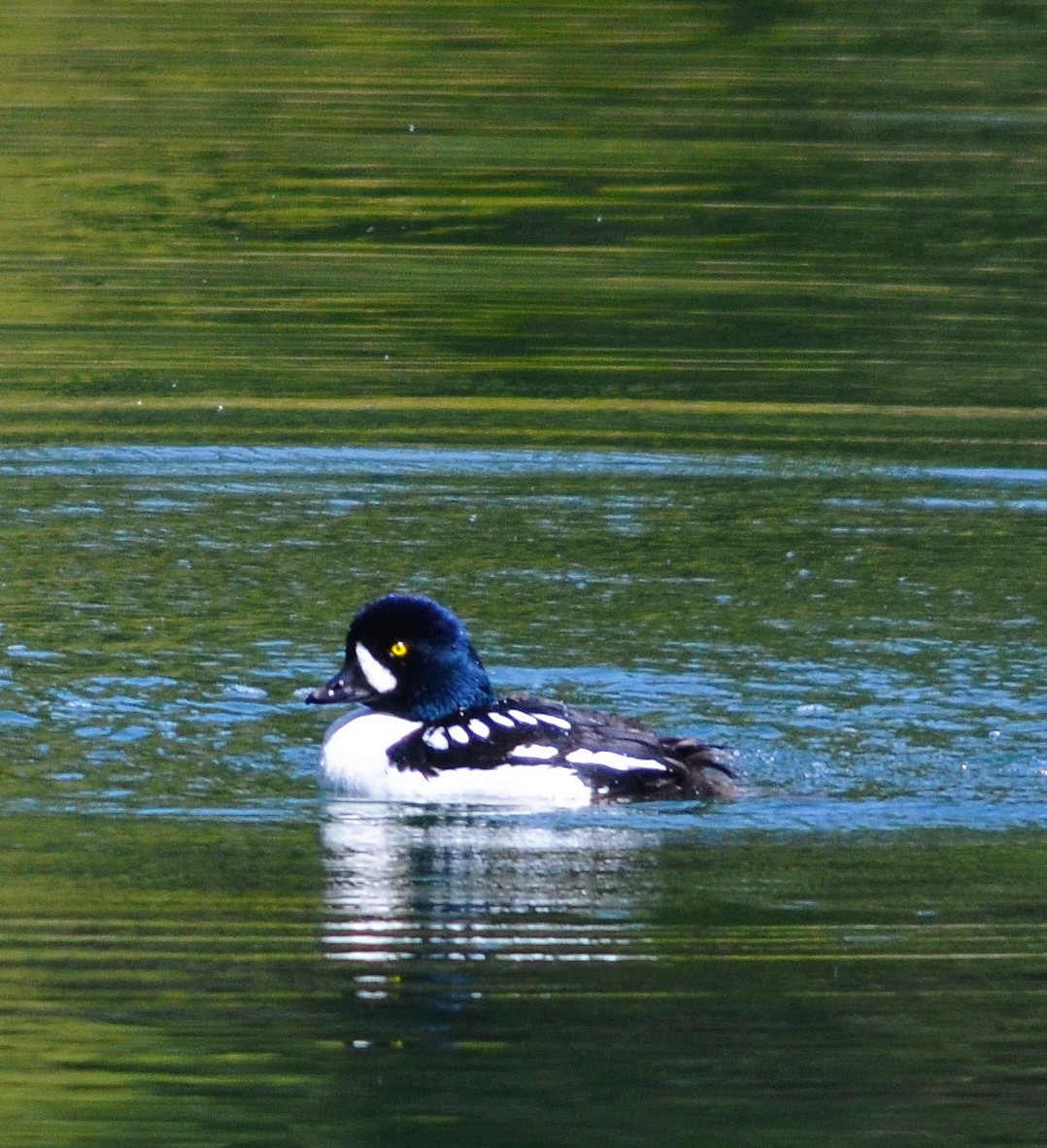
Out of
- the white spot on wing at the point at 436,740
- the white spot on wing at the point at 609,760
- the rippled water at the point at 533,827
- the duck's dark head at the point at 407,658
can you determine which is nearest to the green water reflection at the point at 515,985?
the rippled water at the point at 533,827

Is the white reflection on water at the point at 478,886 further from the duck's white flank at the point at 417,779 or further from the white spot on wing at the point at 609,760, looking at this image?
the white spot on wing at the point at 609,760

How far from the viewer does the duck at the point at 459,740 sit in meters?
8.63

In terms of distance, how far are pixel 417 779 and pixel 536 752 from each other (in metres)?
0.43

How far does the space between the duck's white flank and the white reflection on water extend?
0.28ft

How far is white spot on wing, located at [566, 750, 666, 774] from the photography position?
8.61 metres

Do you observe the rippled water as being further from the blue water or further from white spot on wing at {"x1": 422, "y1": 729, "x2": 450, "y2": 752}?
white spot on wing at {"x1": 422, "y1": 729, "x2": 450, "y2": 752}

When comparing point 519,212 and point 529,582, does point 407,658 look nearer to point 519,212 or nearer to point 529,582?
point 529,582

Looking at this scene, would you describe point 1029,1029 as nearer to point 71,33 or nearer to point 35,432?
point 35,432

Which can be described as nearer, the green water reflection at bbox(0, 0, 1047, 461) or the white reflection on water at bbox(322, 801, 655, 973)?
the white reflection on water at bbox(322, 801, 655, 973)

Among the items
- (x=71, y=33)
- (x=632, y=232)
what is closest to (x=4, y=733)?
(x=632, y=232)

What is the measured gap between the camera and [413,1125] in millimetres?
6191

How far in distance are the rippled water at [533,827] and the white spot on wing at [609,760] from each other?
0.16 metres

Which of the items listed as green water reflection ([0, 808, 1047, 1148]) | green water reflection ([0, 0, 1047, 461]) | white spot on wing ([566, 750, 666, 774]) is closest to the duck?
white spot on wing ([566, 750, 666, 774])

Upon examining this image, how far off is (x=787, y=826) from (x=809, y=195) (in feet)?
39.6
